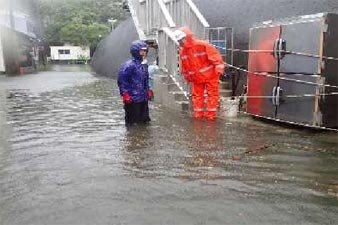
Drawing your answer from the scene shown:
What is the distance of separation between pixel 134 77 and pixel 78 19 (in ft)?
190

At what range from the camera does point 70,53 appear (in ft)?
227

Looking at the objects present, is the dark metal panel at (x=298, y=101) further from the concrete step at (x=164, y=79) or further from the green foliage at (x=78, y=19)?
the green foliage at (x=78, y=19)

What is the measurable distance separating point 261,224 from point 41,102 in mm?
10857

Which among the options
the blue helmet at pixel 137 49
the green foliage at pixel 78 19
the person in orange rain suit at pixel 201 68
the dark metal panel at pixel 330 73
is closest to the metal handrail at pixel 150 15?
the person in orange rain suit at pixel 201 68

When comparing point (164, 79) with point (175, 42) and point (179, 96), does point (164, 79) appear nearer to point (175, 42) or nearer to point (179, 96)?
point (179, 96)

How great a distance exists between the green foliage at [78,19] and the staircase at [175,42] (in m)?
52.6

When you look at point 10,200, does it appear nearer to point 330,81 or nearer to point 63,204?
point 63,204

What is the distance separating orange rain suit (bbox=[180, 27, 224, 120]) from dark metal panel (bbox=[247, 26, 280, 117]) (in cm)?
76

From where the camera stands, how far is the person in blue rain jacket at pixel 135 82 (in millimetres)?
9142

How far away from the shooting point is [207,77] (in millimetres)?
9891

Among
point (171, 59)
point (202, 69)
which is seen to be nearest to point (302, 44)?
point (202, 69)

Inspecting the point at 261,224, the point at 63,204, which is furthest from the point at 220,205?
the point at 63,204

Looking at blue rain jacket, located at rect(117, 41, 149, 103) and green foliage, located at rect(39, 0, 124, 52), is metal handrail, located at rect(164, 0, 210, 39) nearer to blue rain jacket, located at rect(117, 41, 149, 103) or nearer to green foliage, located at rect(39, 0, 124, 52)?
blue rain jacket, located at rect(117, 41, 149, 103)

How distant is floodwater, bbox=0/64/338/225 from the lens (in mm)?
4617
